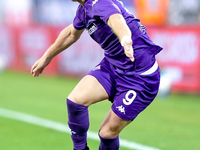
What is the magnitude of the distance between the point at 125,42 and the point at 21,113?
17.7 feet

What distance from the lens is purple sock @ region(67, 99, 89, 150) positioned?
4.66 m

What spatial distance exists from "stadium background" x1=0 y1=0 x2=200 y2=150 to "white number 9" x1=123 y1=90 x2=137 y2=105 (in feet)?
5.92

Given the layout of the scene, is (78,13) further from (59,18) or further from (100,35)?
(59,18)

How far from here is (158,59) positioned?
37.0 feet

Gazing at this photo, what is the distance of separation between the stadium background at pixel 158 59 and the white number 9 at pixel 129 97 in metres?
1.80

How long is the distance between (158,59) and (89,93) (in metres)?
6.83

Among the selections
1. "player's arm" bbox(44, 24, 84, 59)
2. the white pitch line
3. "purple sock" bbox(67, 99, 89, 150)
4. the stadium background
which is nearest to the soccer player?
"purple sock" bbox(67, 99, 89, 150)

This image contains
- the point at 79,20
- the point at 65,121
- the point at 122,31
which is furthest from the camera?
the point at 65,121

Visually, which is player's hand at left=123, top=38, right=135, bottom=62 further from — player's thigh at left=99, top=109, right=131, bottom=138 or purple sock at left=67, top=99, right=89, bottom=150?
purple sock at left=67, top=99, right=89, bottom=150

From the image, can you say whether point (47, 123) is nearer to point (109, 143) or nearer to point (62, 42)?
point (62, 42)

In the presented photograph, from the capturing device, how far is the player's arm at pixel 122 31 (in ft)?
12.1

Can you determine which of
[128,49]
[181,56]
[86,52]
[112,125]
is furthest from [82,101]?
[86,52]

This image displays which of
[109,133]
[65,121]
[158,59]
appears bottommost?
[158,59]

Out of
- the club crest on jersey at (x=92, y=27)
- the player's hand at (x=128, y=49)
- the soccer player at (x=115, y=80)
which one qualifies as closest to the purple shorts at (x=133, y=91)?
the soccer player at (x=115, y=80)
